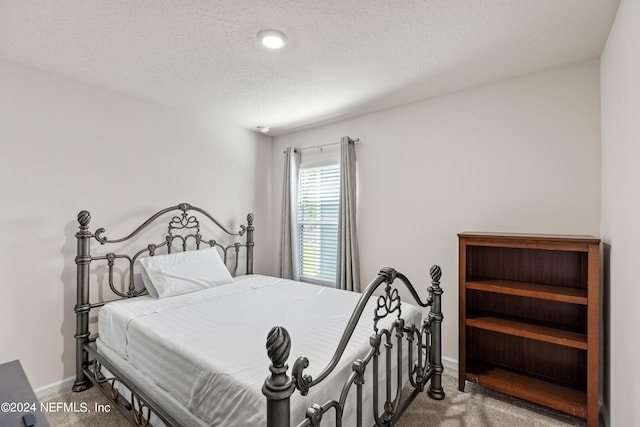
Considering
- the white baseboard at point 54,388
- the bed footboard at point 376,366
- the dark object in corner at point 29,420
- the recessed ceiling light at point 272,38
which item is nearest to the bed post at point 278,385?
the bed footboard at point 376,366

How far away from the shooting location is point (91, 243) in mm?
2510

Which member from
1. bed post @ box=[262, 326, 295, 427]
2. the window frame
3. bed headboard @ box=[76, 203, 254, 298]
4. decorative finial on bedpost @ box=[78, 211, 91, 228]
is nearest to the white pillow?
bed headboard @ box=[76, 203, 254, 298]

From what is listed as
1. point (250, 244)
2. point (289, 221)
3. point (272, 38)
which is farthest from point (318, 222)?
point (272, 38)

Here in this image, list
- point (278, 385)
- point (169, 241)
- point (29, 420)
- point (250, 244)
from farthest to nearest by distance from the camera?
1. point (250, 244)
2. point (169, 241)
3. point (29, 420)
4. point (278, 385)

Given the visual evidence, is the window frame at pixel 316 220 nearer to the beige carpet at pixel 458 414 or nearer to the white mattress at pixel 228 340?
the white mattress at pixel 228 340

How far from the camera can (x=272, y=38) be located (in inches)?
73.1

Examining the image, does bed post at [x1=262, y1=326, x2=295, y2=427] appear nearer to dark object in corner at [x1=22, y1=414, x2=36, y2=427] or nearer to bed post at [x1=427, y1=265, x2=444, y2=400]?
dark object in corner at [x1=22, y1=414, x2=36, y2=427]

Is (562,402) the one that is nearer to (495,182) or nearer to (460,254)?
(460,254)

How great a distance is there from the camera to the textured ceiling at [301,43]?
1.62 metres

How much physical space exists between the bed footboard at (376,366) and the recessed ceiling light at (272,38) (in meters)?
1.52

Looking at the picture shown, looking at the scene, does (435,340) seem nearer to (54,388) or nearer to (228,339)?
(228,339)

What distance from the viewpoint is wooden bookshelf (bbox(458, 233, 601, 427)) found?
1.87 m

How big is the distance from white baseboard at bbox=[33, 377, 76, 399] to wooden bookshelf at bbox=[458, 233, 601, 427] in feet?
9.95

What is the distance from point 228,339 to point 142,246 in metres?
1.68
